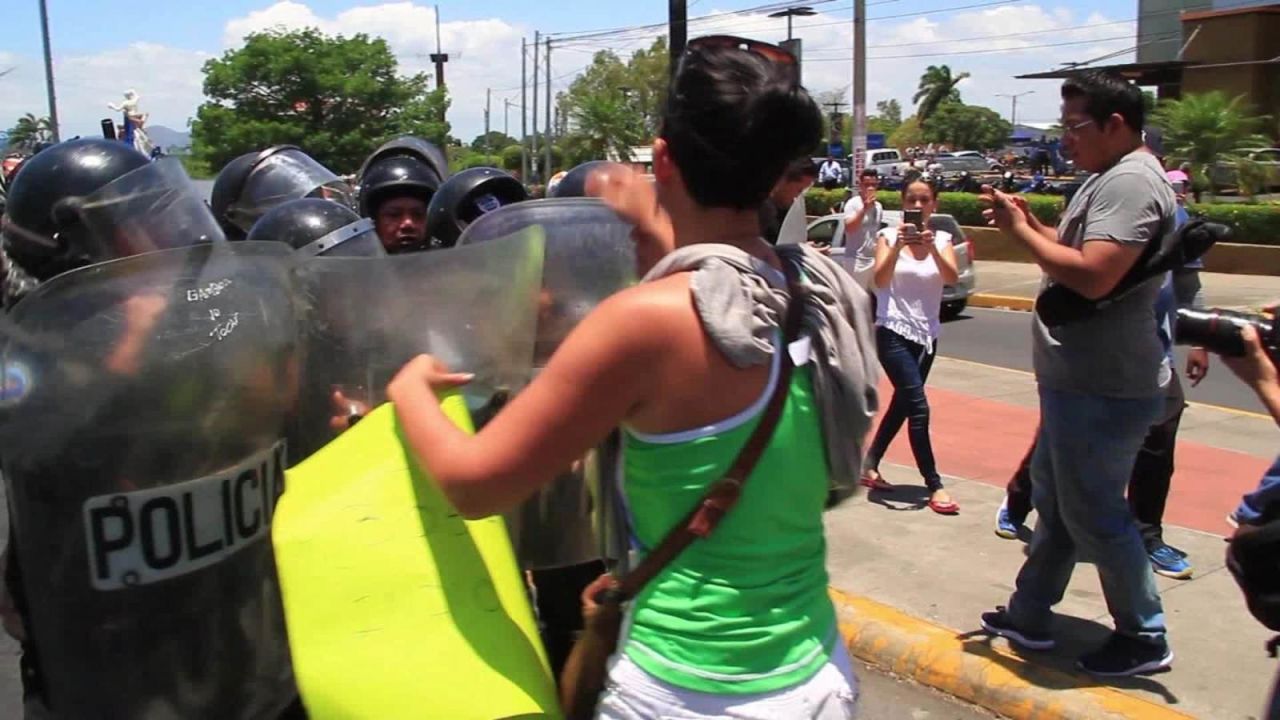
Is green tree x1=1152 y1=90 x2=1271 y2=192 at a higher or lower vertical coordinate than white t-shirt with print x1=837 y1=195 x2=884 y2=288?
higher

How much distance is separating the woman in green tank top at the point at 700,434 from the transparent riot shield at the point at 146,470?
14.1 inches

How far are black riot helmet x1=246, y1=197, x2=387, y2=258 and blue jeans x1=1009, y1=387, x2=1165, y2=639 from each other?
7.32 feet

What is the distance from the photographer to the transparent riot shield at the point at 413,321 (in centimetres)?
201

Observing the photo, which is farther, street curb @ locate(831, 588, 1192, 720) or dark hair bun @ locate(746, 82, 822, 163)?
street curb @ locate(831, 588, 1192, 720)

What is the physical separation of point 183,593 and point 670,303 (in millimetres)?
960

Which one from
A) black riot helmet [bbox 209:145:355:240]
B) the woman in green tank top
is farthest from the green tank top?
black riot helmet [bbox 209:145:355:240]

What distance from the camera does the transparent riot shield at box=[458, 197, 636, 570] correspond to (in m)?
2.26

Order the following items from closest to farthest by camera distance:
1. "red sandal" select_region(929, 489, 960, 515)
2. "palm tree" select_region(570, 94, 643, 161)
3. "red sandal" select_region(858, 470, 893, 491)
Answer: "red sandal" select_region(929, 489, 960, 515), "red sandal" select_region(858, 470, 893, 491), "palm tree" select_region(570, 94, 643, 161)

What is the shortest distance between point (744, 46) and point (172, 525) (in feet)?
3.75

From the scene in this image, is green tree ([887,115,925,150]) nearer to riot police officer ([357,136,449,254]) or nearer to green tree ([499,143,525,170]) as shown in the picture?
green tree ([499,143,525,170])

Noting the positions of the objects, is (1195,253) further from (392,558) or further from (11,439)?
(11,439)

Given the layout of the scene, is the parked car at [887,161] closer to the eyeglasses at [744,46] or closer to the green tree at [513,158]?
the green tree at [513,158]

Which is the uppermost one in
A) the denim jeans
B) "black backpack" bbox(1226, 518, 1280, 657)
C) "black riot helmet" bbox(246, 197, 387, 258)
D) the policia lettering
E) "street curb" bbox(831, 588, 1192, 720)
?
"black riot helmet" bbox(246, 197, 387, 258)

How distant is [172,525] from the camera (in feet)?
6.12
